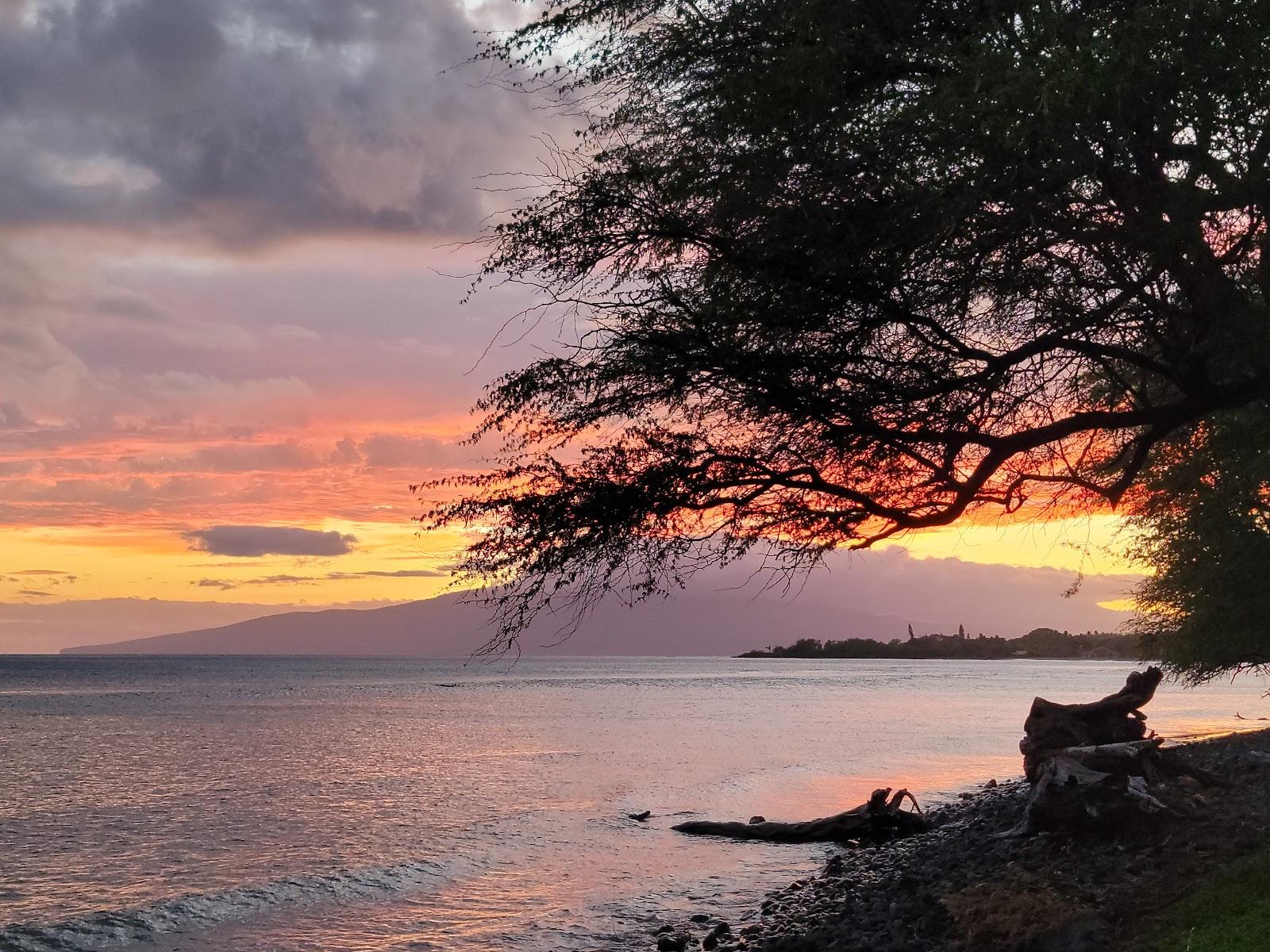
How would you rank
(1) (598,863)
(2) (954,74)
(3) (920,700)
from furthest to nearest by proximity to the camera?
(3) (920,700), (1) (598,863), (2) (954,74)

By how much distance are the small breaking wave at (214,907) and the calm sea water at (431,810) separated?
69 mm

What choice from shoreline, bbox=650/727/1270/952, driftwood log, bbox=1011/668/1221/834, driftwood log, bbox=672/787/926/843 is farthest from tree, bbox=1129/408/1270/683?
driftwood log, bbox=672/787/926/843

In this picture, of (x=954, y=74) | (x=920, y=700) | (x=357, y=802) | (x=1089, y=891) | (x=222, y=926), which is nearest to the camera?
(x=954, y=74)

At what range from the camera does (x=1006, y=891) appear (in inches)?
471

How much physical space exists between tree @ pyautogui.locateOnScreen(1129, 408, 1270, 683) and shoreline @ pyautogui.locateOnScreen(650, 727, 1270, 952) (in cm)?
577

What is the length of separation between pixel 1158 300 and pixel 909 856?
10595 millimetres

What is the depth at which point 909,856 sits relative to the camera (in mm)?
17188

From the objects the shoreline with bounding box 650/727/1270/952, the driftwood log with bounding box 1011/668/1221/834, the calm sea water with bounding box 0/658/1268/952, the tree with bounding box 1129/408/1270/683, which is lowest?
the calm sea water with bounding box 0/658/1268/952

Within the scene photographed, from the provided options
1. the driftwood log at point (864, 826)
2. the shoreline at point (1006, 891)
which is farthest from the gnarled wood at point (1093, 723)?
the shoreline at point (1006, 891)

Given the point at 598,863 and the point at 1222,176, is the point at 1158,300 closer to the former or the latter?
the point at 1222,176

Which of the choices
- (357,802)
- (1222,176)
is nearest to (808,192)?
(1222,176)

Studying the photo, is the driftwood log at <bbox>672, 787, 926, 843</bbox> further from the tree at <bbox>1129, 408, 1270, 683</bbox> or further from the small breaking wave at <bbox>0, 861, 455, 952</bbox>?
the tree at <bbox>1129, 408, 1270, 683</bbox>

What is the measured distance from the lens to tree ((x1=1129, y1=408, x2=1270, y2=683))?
20203 millimetres

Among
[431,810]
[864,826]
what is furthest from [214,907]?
[864,826]
